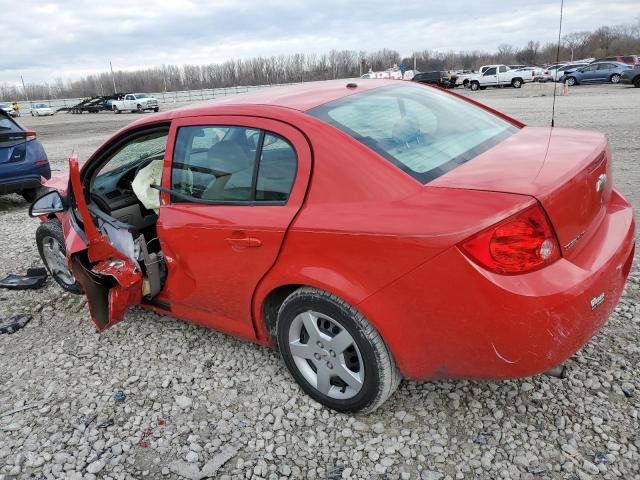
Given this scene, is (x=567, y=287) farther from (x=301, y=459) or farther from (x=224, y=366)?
(x=224, y=366)

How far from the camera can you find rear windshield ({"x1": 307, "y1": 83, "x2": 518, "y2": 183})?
94.0 inches

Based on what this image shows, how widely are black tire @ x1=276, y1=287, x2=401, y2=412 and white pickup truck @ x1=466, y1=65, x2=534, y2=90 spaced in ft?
122

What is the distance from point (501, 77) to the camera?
118 feet

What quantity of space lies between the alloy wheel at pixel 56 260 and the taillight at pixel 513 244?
364 cm

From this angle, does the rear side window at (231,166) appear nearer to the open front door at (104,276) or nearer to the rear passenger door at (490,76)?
the open front door at (104,276)

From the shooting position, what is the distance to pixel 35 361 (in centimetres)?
346

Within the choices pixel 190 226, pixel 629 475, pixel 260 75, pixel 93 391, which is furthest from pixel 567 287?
pixel 260 75

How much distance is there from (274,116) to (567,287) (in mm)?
1598

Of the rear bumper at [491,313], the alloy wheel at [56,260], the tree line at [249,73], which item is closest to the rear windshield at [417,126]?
the rear bumper at [491,313]

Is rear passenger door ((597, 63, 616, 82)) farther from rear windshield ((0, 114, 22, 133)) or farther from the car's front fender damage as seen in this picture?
the car's front fender damage

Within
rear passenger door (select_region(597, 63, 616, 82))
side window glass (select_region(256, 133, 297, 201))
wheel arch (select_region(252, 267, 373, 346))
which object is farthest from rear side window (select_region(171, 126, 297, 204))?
rear passenger door (select_region(597, 63, 616, 82))

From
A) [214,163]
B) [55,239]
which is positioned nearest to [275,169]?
[214,163]

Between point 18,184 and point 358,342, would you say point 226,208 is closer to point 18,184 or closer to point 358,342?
point 358,342

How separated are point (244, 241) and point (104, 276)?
1.42 metres
